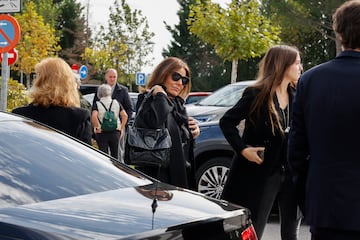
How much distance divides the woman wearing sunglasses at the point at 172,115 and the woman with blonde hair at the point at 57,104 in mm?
478

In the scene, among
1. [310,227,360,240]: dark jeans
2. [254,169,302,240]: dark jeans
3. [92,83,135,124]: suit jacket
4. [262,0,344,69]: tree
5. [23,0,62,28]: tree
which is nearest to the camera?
[310,227,360,240]: dark jeans

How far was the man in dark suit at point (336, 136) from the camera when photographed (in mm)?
3262

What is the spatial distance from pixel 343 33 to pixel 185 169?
79.8 inches

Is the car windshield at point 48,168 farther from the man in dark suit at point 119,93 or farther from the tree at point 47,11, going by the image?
the tree at point 47,11

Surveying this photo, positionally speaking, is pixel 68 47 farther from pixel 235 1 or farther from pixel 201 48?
pixel 235 1

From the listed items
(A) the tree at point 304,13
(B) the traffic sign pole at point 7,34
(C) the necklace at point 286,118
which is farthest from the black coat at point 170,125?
(A) the tree at point 304,13

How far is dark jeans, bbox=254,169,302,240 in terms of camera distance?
4.99m

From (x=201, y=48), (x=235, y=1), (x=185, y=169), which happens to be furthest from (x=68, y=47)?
(x=185, y=169)

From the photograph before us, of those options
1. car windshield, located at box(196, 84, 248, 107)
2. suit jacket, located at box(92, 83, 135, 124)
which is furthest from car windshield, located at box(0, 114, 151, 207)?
suit jacket, located at box(92, 83, 135, 124)

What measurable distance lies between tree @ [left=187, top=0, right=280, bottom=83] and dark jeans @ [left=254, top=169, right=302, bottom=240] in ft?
61.2

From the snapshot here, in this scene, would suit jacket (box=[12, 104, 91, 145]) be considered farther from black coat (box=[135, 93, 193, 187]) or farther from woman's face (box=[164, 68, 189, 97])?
woman's face (box=[164, 68, 189, 97])

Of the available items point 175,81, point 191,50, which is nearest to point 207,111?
point 175,81

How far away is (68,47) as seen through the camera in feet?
211

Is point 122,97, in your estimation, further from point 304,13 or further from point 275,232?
point 304,13
